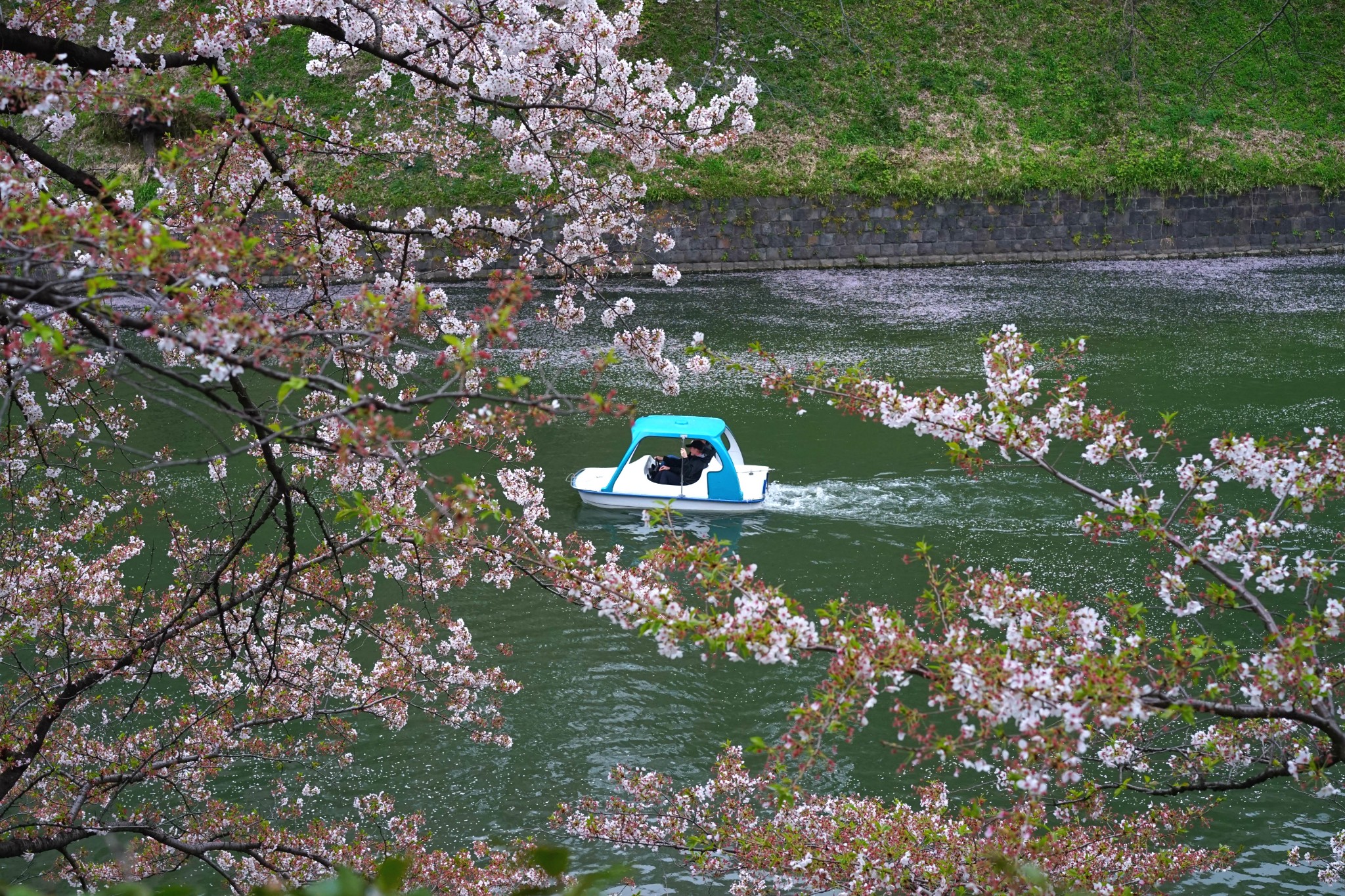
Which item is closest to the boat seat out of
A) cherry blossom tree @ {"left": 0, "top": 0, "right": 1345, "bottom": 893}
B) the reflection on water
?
the reflection on water

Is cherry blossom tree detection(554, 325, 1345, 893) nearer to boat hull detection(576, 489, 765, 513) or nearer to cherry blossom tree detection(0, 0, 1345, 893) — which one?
cherry blossom tree detection(0, 0, 1345, 893)

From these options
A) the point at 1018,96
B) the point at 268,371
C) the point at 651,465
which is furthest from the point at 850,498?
the point at 1018,96

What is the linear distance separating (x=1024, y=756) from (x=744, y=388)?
43.9 feet

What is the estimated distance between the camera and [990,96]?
28125 millimetres

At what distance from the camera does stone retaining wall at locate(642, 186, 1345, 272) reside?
24.8 metres

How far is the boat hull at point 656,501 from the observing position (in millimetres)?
12266

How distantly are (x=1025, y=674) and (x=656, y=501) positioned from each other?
9144 millimetres

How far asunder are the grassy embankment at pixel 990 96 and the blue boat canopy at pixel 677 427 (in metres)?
13.5

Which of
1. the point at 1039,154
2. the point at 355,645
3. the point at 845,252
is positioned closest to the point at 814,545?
the point at 355,645

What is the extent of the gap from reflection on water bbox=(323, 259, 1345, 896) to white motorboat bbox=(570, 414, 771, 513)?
0.21 metres

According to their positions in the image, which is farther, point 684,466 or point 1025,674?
point 684,466

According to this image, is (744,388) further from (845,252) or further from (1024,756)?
(1024,756)

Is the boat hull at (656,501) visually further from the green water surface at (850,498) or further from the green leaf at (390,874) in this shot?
the green leaf at (390,874)

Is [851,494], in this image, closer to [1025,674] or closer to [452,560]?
[452,560]
